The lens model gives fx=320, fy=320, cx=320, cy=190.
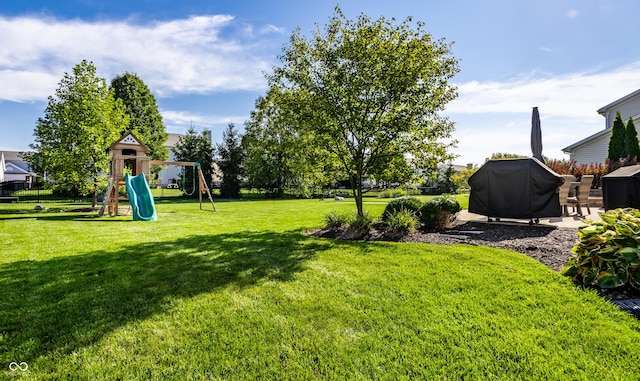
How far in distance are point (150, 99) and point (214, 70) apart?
25934 millimetres

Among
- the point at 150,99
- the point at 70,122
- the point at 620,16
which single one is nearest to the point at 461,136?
the point at 620,16

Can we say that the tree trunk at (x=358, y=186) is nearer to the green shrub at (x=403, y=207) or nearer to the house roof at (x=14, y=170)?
the green shrub at (x=403, y=207)

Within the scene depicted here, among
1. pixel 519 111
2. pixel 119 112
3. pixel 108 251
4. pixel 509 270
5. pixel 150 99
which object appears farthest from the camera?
pixel 150 99

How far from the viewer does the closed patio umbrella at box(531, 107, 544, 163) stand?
1300 cm

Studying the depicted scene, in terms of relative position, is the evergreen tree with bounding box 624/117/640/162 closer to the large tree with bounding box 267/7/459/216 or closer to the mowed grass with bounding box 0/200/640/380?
the large tree with bounding box 267/7/459/216

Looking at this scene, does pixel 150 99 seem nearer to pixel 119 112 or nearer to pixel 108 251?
pixel 119 112

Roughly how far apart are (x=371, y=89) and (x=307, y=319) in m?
5.84

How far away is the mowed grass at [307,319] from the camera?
93.4 inches

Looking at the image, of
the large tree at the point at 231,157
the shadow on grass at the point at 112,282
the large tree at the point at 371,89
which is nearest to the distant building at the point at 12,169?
the large tree at the point at 231,157

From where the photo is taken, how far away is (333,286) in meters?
4.11

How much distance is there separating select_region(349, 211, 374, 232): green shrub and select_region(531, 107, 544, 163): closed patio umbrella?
9277mm

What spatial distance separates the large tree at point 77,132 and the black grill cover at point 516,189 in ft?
53.2

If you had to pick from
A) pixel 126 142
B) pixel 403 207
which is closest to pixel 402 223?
pixel 403 207

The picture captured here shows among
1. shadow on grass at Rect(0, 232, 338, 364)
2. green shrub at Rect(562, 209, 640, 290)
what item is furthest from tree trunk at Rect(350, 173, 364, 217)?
green shrub at Rect(562, 209, 640, 290)
